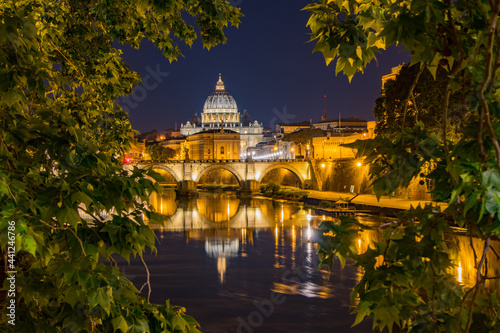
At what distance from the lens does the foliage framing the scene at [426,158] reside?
125 cm

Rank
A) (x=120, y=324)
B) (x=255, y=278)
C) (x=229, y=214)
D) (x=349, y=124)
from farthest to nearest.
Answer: (x=349, y=124) → (x=229, y=214) → (x=255, y=278) → (x=120, y=324)

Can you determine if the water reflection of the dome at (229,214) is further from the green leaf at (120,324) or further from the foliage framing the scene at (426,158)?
the foliage framing the scene at (426,158)

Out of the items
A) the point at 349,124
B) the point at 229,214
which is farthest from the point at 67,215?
the point at 349,124

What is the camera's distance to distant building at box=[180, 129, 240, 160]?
7794 cm

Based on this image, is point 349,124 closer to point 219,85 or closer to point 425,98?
point 425,98

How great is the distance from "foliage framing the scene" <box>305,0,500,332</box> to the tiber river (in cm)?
416

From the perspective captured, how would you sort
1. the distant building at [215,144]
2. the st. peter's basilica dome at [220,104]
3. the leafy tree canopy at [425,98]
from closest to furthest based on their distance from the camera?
the leafy tree canopy at [425,98], the distant building at [215,144], the st. peter's basilica dome at [220,104]

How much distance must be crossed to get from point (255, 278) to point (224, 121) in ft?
367

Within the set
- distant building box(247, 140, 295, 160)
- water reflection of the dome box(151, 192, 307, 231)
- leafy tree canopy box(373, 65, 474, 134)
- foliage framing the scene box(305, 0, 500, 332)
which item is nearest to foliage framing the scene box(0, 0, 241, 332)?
foliage framing the scene box(305, 0, 500, 332)

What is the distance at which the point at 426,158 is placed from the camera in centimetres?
159

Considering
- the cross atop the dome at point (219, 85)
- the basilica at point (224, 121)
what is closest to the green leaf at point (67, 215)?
the basilica at point (224, 121)

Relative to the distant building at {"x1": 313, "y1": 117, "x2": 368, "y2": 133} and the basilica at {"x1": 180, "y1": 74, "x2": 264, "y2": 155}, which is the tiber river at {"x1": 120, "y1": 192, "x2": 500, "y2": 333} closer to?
the distant building at {"x1": 313, "y1": 117, "x2": 368, "y2": 133}

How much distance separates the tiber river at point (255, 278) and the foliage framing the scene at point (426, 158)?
4.16m

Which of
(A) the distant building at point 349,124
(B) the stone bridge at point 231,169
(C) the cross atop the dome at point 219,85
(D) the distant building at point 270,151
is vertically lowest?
(B) the stone bridge at point 231,169
